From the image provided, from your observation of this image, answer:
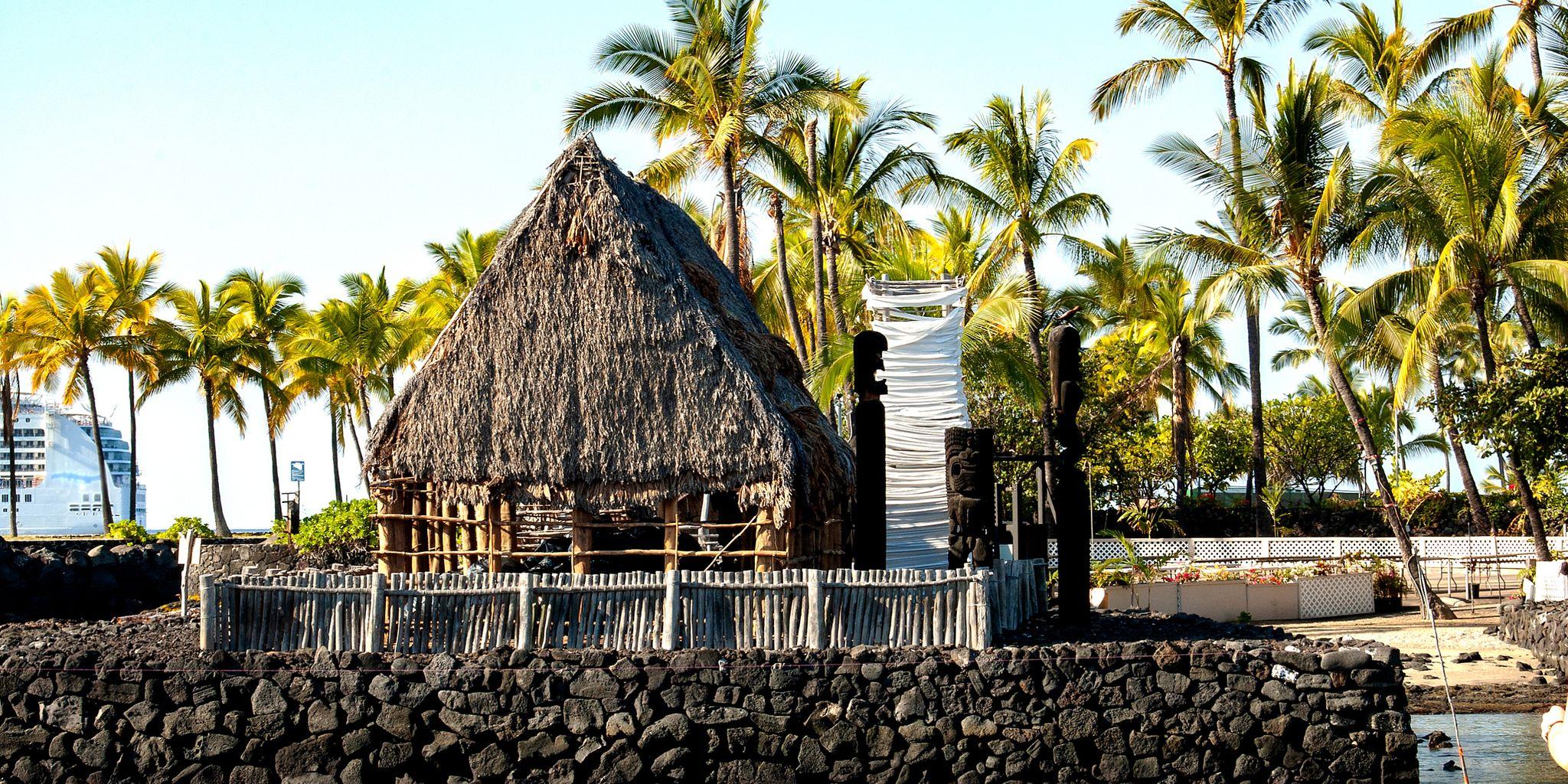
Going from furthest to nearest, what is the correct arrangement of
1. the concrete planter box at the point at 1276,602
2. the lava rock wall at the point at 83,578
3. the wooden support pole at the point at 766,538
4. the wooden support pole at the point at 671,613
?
the lava rock wall at the point at 83,578 < the concrete planter box at the point at 1276,602 < the wooden support pole at the point at 766,538 < the wooden support pole at the point at 671,613

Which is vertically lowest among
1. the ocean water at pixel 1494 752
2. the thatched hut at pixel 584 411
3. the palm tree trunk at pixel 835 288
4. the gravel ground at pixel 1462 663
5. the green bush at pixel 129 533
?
the ocean water at pixel 1494 752

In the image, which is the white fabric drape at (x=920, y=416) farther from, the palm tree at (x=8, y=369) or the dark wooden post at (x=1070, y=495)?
the palm tree at (x=8, y=369)

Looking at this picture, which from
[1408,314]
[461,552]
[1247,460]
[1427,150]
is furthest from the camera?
[1247,460]

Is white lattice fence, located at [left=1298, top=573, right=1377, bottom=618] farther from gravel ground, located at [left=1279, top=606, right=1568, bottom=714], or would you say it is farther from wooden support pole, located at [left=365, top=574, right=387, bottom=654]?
wooden support pole, located at [left=365, top=574, right=387, bottom=654]

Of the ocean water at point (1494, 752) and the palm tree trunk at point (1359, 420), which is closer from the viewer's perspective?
the ocean water at point (1494, 752)

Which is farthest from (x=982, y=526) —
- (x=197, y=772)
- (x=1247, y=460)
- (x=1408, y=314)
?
(x=1247, y=460)

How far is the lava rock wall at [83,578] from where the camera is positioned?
96.2ft

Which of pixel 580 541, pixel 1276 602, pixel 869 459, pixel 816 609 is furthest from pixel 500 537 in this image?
pixel 1276 602

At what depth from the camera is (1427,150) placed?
78.8 ft

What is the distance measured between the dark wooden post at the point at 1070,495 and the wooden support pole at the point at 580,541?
16.5ft

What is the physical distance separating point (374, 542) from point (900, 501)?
9889 millimetres

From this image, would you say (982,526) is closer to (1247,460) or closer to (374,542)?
(374,542)

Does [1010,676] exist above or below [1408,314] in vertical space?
below

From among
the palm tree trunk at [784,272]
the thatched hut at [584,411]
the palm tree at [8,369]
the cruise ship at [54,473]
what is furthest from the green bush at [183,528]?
the cruise ship at [54,473]
